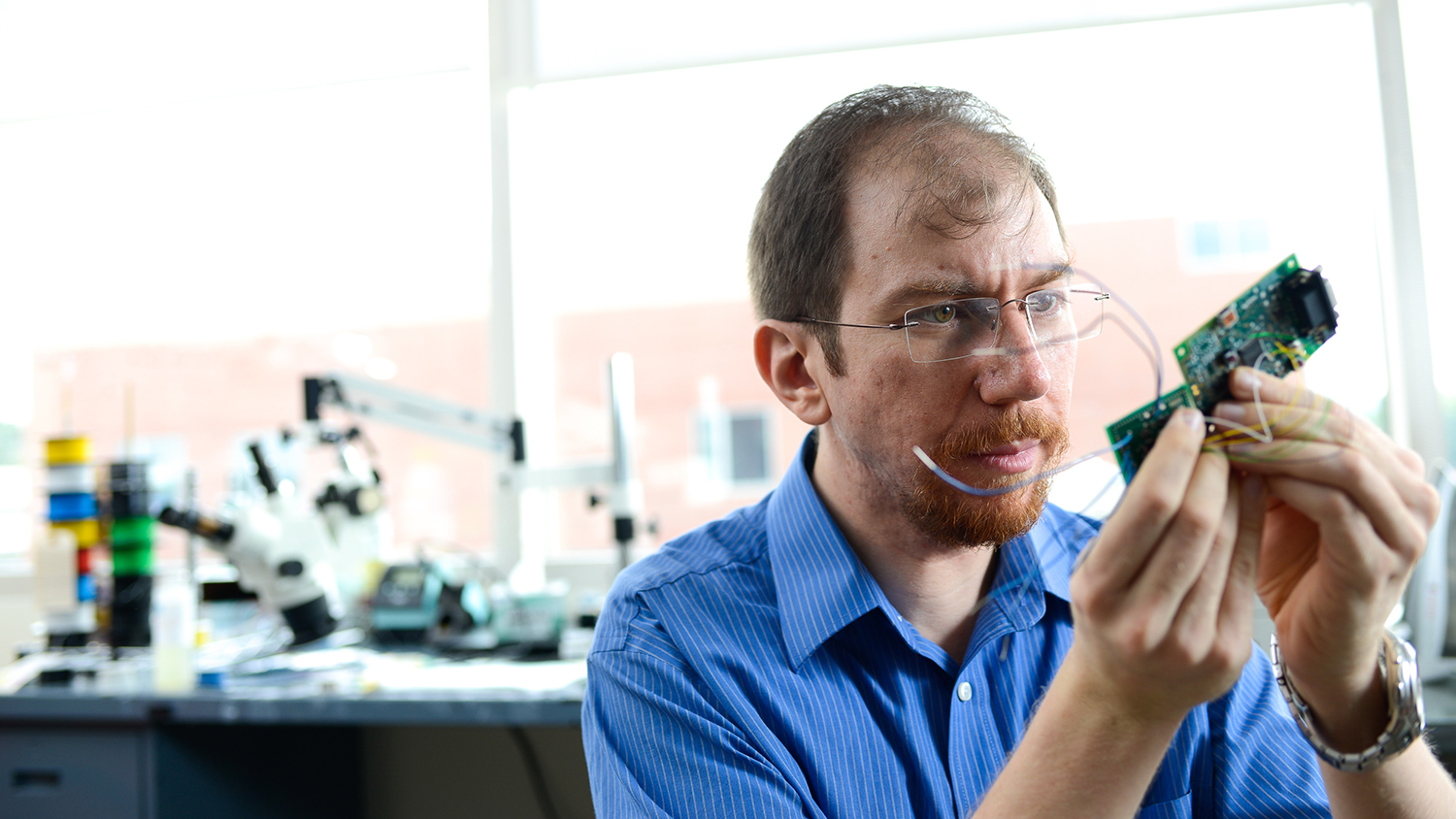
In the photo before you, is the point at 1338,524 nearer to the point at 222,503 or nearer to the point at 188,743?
the point at 188,743

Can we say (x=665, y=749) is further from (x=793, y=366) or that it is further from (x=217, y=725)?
(x=217, y=725)

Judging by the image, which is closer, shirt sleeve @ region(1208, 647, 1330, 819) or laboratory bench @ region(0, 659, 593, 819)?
shirt sleeve @ region(1208, 647, 1330, 819)

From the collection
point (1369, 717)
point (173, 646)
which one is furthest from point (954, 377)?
point (173, 646)

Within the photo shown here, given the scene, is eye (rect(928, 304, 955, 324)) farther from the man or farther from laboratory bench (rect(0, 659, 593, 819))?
laboratory bench (rect(0, 659, 593, 819))

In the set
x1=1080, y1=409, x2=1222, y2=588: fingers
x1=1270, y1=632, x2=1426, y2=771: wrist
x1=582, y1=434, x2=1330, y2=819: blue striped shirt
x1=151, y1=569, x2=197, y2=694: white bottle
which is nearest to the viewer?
x1=1080, y1=409, x2=1222, y2=588: fingers

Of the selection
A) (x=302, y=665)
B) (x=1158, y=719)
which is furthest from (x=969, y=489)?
(x=302, y=665)

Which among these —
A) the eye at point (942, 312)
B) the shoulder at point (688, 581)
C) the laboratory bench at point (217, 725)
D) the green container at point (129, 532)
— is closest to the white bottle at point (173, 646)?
the laboratory bench at point (217, 725)

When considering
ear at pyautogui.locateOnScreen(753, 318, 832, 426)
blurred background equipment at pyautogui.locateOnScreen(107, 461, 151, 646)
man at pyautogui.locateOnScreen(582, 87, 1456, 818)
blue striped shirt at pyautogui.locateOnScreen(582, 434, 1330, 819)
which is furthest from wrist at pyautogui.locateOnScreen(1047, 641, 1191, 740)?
blurred background equipment at pyautogui.locateOnScreen(107, 461, 151, 646)

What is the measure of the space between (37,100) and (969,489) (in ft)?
11.3

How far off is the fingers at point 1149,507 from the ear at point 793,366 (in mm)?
477

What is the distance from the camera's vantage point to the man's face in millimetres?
909

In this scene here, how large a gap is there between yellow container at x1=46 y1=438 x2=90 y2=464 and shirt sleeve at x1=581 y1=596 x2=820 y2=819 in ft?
6.27

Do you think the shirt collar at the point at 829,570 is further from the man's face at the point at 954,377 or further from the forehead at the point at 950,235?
the forehead at the point at 950,235

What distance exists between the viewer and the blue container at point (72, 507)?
7.34 ft
